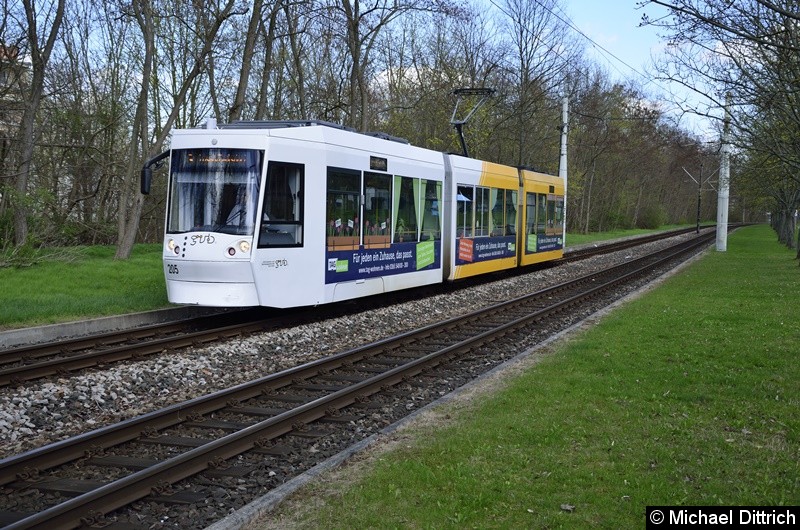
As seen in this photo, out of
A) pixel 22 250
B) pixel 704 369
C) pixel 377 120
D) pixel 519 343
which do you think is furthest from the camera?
pixel 377 120

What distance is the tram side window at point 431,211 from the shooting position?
16.9 m

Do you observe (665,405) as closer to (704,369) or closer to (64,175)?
(704,369)

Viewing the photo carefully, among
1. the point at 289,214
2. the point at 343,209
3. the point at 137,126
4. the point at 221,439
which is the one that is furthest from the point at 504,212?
the point at 221,439

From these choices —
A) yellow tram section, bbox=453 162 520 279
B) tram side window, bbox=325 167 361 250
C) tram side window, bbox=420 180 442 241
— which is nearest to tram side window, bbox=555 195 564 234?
yellow tram section, bbox=453 162 520 279

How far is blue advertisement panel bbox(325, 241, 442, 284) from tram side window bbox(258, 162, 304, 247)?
39.3 inches

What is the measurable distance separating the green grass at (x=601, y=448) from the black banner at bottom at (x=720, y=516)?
0.11 m

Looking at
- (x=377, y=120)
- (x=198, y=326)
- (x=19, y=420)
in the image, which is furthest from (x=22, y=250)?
(x=377, y=120)

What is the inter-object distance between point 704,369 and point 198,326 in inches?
325

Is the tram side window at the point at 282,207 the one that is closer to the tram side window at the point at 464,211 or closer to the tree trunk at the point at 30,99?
the tram side window at the point at 464,211

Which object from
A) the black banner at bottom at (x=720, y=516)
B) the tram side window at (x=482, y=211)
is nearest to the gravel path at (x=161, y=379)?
the black banner at bottom at (x=720, y=516)

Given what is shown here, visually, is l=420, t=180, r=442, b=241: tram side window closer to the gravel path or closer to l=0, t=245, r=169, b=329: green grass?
the gravel path

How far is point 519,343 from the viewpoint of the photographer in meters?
12.2

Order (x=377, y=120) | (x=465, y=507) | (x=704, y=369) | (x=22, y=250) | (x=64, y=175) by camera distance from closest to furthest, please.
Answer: (x=465, y=507), (x=704, y=369), (x=22, y=250), (x=64, y=175), (x=377, y=120)

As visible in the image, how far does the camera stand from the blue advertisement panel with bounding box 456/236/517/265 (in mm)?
19047
